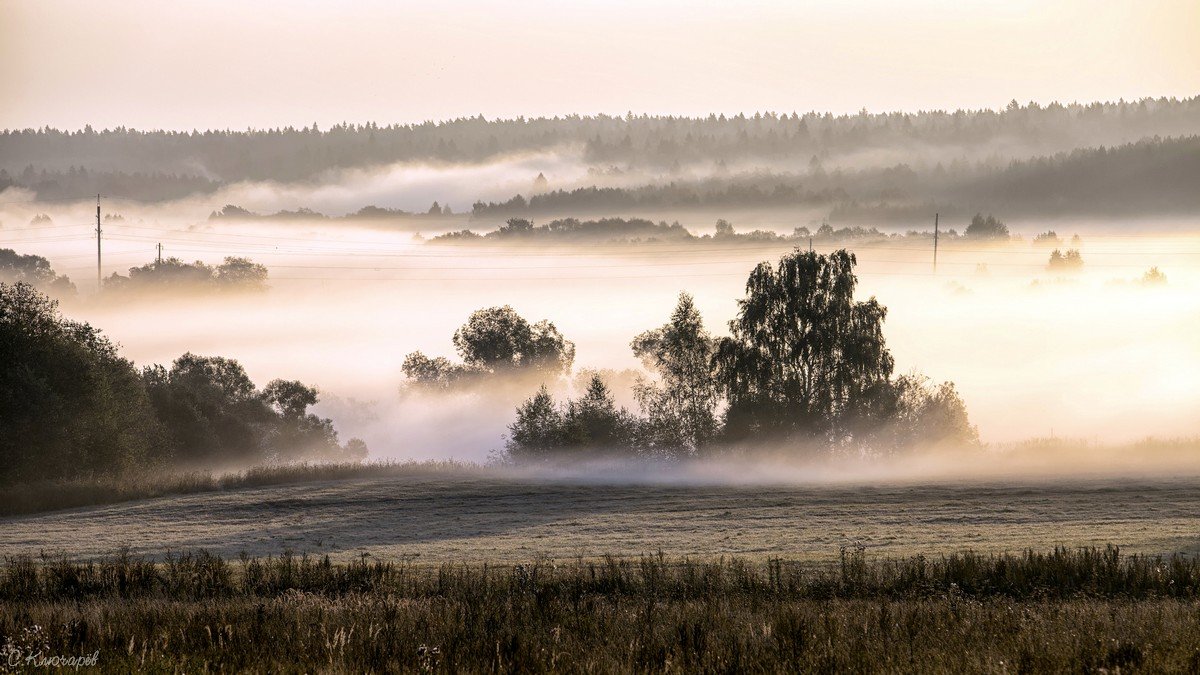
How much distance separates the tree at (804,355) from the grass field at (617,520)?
18.6 metres

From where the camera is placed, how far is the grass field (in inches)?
1796

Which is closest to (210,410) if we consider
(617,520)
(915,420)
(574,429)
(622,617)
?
(574,429)

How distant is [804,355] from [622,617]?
256 feet

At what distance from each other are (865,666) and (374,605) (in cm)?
1118

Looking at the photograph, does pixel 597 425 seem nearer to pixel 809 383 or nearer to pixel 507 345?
pixel 809 383

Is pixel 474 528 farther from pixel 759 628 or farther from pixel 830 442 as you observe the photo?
pixel 830 442

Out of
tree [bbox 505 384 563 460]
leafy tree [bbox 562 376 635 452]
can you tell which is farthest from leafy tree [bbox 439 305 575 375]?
leafy tree [bbox 562 376 635 452]

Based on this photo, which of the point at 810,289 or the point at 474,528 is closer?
the point at 474,528

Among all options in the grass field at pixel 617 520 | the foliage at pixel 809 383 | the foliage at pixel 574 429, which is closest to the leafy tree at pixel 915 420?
the foliage at pixel 809 383

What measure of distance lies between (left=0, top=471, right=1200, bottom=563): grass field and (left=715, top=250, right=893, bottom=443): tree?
18598 millimetres

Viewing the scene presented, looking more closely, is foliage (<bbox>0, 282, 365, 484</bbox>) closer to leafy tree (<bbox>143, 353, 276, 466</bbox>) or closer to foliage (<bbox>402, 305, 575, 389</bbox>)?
leafy tree (<bbox>143, 353, 276, 466</bbox>)

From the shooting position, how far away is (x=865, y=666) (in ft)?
62.0

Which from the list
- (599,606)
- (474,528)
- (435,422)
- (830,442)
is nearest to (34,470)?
(474,528)

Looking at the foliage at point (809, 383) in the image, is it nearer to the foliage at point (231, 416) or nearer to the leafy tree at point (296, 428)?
the foliage at point (231, 416)
